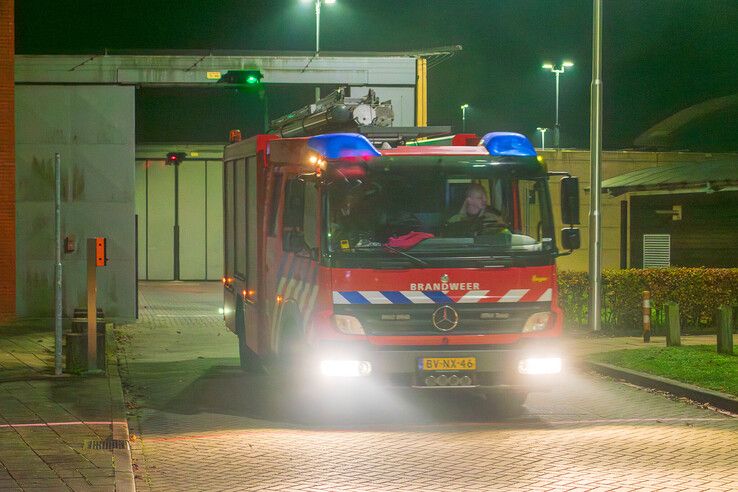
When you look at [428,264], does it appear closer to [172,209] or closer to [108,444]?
[108,444]

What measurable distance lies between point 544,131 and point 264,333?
2723 inches

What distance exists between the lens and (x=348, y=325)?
1156cm

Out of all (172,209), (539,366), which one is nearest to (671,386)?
(539,366)

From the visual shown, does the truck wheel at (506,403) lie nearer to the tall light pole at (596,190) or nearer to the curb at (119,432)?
the curb at (119,432)

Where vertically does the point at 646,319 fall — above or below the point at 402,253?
below

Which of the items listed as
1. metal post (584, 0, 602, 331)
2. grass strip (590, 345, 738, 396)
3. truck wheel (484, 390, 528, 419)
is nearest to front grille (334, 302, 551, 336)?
truck wheel (484, 390, 528, 419)

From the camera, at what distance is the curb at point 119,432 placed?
8.56 meters

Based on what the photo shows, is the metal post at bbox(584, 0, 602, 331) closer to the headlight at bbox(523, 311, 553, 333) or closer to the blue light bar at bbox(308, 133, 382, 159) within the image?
the headlight at bbox(523, 311, 553, 333)

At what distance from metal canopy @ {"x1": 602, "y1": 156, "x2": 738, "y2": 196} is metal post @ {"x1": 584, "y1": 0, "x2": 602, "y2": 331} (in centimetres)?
601

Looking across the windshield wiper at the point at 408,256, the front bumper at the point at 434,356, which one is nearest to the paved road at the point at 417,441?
the front bumper at the point at 434,356

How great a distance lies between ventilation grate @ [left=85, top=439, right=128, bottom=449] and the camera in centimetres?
994

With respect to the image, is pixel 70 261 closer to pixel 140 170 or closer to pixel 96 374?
pixel 96 374

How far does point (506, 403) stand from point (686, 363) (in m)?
3.91

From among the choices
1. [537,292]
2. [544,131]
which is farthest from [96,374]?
[544,131]
